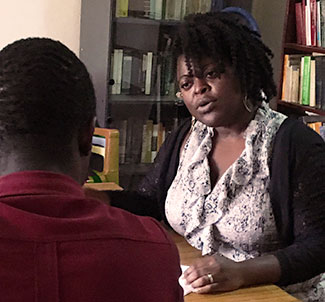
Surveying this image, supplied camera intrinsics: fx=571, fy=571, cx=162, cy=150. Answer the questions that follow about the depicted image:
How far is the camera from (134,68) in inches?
118

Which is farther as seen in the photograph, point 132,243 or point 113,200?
point 113,200

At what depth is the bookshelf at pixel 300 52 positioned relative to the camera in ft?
10.1

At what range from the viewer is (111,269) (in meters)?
0.71

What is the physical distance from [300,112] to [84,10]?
134cm

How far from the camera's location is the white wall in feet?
9.67

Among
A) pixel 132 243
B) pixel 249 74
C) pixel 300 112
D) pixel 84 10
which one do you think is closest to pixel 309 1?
pixel 300 112

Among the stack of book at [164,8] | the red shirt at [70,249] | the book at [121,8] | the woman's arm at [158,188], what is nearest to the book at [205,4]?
the stack of book at [164,8]

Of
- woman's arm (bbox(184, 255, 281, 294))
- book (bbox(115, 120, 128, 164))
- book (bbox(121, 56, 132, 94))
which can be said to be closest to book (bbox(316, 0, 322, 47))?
book (bbox(121, 56, 132, 94))

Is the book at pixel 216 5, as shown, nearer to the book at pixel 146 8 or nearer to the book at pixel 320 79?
the book at pixel 146 8

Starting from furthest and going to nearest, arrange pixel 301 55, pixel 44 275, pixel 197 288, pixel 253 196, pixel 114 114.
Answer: pixel 301 55, pixel 114 114, pixel 253 196, pixel 197 288, pixel 44 275

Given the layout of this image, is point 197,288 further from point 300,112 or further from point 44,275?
point 300,112

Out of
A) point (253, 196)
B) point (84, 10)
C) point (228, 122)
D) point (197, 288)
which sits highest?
point (84, 10)

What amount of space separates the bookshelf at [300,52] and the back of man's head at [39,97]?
8.03 feet

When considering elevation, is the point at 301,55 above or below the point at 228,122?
above
